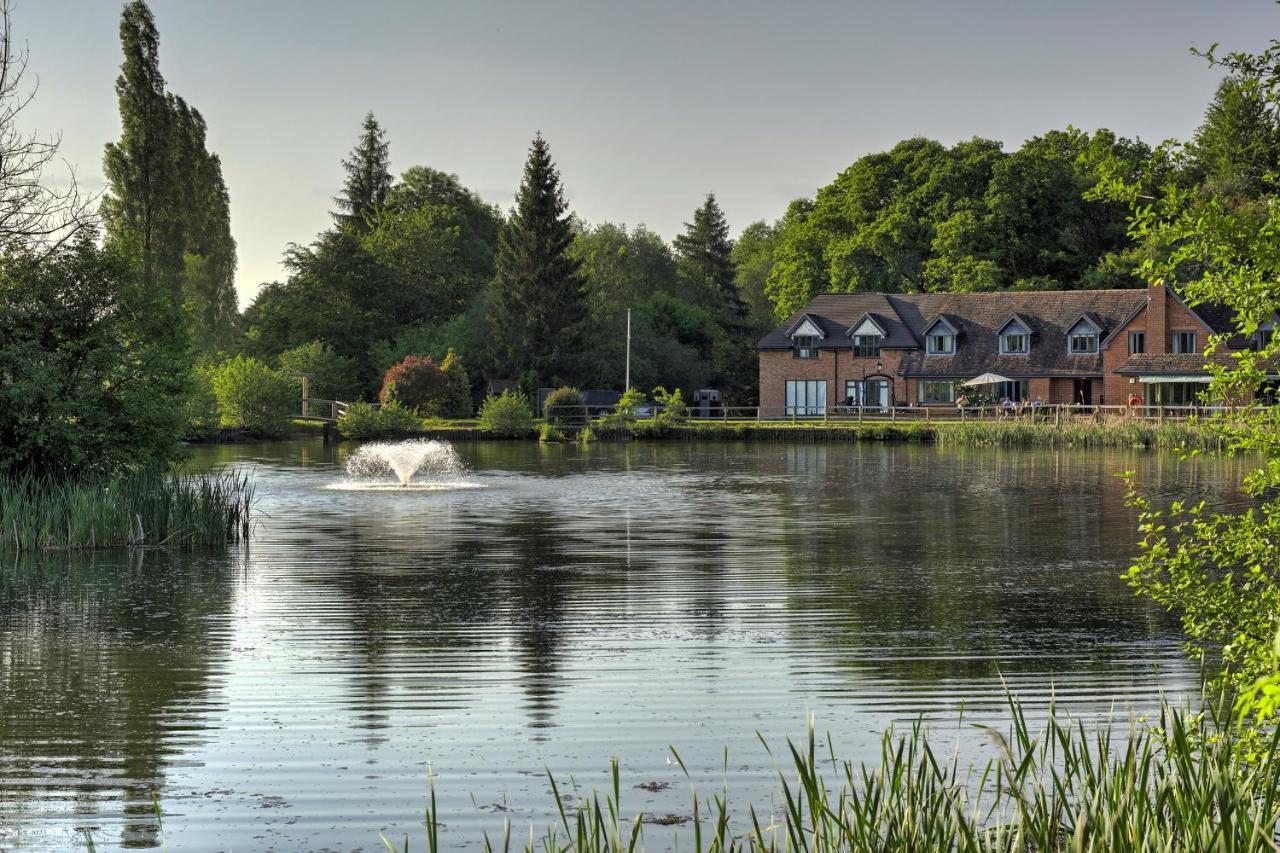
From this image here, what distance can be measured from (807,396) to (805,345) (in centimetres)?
289

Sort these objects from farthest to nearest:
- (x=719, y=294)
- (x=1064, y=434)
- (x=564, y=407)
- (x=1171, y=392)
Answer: (x=719, y=294)
(x=564, y=407)
(x=1171, y=392)
(x=1064, y=434)

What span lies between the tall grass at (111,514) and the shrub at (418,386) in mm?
45928

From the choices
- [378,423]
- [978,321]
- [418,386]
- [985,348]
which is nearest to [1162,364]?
[985,348]

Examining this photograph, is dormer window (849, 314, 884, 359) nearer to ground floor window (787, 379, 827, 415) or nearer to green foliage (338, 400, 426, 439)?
ground floor window (787, 379, 827, 415)

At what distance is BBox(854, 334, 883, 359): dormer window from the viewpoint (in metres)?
75.1

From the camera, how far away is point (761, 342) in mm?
77750

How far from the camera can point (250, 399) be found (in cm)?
6181

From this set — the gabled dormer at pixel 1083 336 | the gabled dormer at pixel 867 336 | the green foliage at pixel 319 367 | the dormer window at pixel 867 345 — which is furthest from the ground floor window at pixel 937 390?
the green foliage at pixel 319 367

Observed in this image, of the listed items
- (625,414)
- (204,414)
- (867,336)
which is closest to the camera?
(204,414)

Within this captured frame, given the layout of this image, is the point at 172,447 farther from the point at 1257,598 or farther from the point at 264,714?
the point at 1257,598

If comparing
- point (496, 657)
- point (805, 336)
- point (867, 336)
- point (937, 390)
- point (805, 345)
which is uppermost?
point (805, 336)

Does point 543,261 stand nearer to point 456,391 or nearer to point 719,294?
point 456,391

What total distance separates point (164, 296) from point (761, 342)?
56.8 metres

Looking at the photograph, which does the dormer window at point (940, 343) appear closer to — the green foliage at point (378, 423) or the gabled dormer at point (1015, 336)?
the gabled dormer at point (1015, 336)
